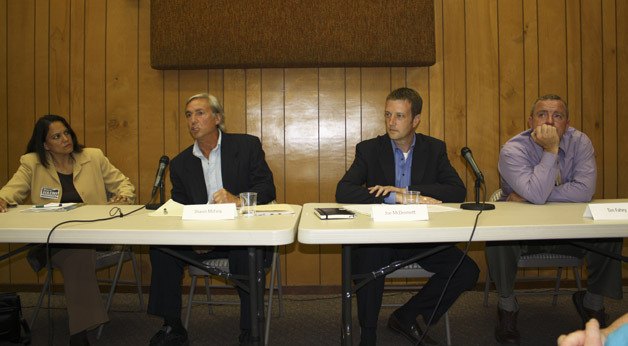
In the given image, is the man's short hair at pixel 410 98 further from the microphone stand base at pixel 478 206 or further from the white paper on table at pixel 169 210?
the white paper on table at pixel 169 210

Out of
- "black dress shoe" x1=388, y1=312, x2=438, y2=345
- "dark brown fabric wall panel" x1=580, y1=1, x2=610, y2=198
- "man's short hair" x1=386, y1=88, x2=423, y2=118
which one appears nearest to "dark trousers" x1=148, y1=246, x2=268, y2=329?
"black dress shoe" x1=388, y1=312, x2=438, y2=345

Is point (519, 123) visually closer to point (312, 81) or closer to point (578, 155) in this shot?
point (578, 155)

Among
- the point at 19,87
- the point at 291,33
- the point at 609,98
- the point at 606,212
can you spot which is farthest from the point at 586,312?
the point at 19,87

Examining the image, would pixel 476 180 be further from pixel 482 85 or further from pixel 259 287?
pixel 482 85

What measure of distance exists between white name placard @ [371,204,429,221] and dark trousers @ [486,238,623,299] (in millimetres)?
1031

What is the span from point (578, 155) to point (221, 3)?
2.56 m

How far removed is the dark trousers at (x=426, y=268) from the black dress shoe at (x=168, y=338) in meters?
0.96

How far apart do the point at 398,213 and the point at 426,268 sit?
83 centimetres

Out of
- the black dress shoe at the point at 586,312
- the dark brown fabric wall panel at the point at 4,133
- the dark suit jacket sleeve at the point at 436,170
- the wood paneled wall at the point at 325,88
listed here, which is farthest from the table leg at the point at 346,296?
the dark brown fabric wall panel at the point at 4,133

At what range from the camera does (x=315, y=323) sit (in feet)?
9.79

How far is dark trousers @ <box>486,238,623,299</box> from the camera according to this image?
2.54m

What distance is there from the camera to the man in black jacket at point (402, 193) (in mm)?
2197

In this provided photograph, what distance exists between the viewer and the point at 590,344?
0.82 meters

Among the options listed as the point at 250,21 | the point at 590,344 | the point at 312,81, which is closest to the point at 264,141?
the point at 312,81
